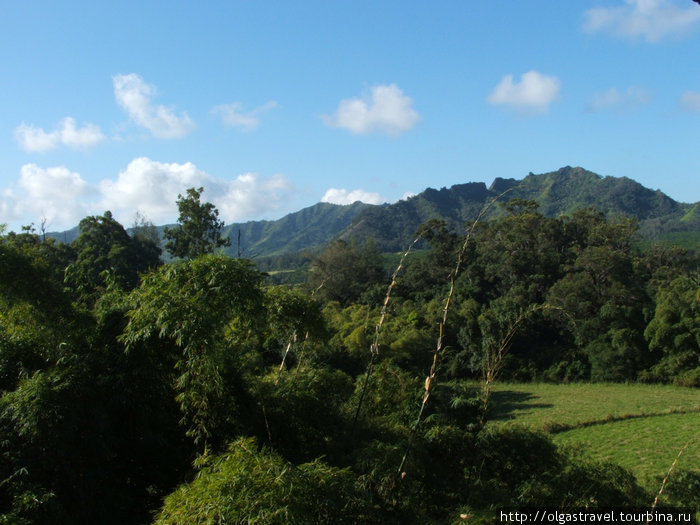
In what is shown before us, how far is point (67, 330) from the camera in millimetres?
4484

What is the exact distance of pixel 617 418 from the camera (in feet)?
54.6

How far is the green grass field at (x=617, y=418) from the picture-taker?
12.7m

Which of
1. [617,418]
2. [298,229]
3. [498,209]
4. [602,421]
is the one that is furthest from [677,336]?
[298,229]

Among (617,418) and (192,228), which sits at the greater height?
(192,228)

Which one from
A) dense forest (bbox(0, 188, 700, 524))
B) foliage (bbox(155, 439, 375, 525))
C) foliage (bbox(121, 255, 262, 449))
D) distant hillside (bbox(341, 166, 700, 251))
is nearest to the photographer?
foliage (bbox(155, 439, 375, 525))

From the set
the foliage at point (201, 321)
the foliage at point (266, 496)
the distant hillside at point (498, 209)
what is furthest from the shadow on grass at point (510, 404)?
the distant hillside at point (498, 209)

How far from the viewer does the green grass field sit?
12698 millimetres

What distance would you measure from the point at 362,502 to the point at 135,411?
7.46ft

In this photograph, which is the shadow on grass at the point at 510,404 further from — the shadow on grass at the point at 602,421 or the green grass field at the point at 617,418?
the shadow on grass at the point at 602,421

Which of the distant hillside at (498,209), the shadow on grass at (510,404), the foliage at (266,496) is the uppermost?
the distant hillside at (498,209)

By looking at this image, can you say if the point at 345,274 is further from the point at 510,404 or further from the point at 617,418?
the point at 617,418

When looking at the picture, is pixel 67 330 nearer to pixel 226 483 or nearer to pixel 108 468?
pixel 108 468

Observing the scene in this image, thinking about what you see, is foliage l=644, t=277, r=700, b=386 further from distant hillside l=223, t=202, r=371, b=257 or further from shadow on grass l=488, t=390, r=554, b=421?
distant hillside l=223, t=202, r=371, b=257

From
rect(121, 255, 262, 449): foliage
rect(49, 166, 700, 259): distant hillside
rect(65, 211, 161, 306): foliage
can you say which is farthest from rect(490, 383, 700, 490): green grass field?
rect(49, 166, 700, 259): distant hillside
